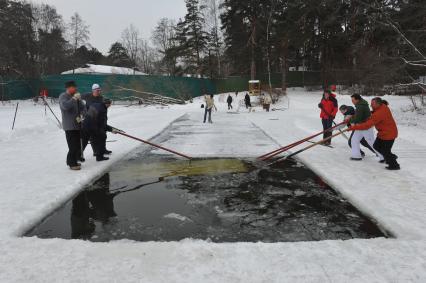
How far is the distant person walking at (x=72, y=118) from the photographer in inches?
271

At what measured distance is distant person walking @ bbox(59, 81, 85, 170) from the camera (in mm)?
6891

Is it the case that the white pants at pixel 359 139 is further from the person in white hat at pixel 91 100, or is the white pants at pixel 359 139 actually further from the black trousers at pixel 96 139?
the person in white hat at pixel 91 100

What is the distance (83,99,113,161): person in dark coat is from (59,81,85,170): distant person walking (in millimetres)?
498

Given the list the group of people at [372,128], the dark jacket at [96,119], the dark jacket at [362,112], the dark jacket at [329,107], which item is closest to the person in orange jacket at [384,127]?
the group of people at [372,128]

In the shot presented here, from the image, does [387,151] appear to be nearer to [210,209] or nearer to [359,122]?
[359,122]

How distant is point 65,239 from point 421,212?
4.36m

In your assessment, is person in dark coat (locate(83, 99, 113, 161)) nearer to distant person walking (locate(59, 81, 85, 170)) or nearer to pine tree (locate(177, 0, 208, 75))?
distant person walking (locate(59, 81, 85, 170))

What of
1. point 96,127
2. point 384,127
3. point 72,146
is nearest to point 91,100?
point 96,127

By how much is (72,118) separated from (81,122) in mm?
240

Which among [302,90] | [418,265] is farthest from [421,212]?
[302,90]

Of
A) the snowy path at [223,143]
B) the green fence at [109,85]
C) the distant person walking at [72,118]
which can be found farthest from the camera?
the green fence at [109,85]

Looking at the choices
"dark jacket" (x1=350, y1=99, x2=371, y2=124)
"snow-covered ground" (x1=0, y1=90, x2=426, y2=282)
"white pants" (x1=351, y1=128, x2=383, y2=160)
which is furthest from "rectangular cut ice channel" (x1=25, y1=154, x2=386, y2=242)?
"dark jacket" (x1=350, y1=99, x2=371, y2=124)

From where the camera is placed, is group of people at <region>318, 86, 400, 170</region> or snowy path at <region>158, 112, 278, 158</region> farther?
snowy path at <region>158, 112, 278, 158</region>

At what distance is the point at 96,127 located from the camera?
25.8 ft
